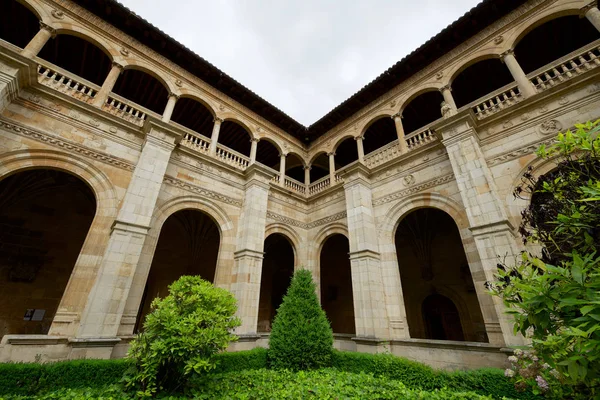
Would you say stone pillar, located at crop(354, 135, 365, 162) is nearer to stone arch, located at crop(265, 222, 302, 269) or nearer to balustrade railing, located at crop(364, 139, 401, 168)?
balustrade railing, located at crop(364, 139, 401, 168)

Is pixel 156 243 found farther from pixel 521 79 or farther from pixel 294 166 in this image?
pixel 521 79

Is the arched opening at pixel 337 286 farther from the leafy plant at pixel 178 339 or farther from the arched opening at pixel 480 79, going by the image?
the leafy plant at pixel 178 339

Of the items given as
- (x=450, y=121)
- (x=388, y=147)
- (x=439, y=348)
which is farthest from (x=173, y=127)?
(x=439, y=348)

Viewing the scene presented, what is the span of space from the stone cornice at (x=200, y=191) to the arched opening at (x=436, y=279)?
7894 mm

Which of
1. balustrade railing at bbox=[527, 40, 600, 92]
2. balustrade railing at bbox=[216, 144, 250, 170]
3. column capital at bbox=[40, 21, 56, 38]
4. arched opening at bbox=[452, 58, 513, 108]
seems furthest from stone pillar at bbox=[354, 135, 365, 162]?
column capital at bbox=[40, 21, 56, 38]

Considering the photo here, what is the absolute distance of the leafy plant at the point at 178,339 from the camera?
4539mm

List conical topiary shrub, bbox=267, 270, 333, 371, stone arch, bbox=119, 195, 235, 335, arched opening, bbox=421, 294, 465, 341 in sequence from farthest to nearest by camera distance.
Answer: arched opening, bbox=421, 294, 465, 341 → stone arch, bbox=119, 195, 235, 335 → conical topiary shrub, bbox=267, 270, 333, 371

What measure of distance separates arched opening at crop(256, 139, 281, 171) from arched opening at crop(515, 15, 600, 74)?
1229 centimetres

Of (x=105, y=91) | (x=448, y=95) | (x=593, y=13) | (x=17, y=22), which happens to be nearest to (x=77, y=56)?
(x=17, y=22)

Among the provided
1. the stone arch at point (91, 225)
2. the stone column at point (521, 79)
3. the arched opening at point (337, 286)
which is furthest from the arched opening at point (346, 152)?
the stone arch at point (91, 225)

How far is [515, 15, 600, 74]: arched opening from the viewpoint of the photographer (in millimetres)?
9070

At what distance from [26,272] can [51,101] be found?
647cm

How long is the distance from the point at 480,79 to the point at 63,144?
15864 millimetres

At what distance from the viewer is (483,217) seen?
22.1ft
